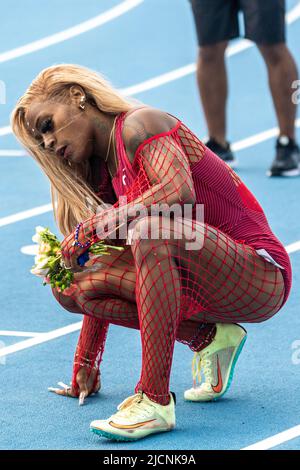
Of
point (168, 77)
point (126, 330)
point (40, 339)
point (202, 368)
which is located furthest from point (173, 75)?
point (202, 368)

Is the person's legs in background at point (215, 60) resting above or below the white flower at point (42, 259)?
above

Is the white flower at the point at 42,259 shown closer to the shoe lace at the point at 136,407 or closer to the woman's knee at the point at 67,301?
the woman's knee at the point at 67,301

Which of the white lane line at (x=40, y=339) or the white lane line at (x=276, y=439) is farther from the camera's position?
the white lane line at (x=40, y=339)

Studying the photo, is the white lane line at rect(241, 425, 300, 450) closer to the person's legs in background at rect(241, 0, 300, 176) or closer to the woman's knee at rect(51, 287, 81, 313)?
the woman's knee at rect(51, 287, 81, 313)

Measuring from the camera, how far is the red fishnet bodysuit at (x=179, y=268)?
403 cm

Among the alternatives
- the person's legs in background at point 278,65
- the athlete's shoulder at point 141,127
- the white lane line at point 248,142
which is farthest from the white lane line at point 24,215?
the athlete's shoulder at point 141,127

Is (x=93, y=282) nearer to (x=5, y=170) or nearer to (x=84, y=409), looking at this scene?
(x=84, y=409)

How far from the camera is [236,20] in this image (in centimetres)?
778

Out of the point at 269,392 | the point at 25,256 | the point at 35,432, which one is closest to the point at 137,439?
the point at 35,432

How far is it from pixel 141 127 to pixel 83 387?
1.06m

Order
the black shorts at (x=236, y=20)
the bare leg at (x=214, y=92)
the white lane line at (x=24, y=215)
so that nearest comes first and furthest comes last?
1. the white lane line at (x=24, y=215)
2. the black shorts at (x=236, y=20)
3. the bare leg at (x=214, y=92)

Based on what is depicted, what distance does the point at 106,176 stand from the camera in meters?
4.49

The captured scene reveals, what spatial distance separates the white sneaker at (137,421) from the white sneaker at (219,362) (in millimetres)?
338

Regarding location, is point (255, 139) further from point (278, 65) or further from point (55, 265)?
point (55, 265)
